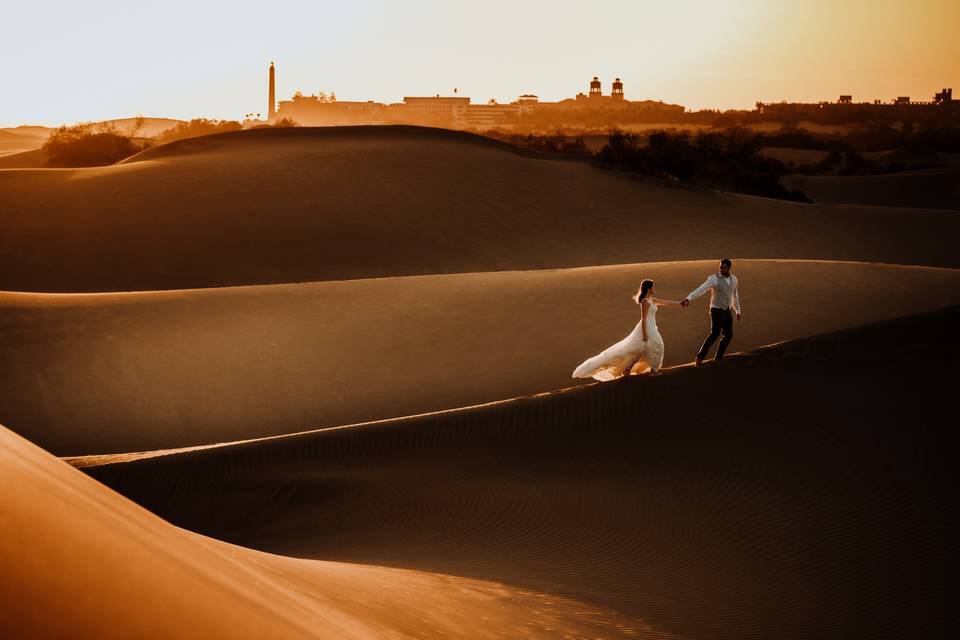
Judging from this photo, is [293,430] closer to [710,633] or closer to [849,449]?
[849,449]

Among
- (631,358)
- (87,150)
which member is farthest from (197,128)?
(631,358)

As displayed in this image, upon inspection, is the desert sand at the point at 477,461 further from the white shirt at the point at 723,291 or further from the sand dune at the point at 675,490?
the white shirt at the point at 723,291

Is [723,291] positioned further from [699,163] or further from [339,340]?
[699,163]

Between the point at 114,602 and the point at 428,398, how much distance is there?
15545mm

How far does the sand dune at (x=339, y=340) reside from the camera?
1859cm

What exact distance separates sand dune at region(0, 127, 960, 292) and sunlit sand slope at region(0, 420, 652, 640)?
3211 centimetres

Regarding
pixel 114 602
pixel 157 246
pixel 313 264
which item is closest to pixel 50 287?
pixel 157 246

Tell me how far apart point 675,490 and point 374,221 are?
108 feet

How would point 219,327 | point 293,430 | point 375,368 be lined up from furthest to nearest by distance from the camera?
point 219,327
point 375,368
point 293,430

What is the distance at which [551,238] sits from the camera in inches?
1679

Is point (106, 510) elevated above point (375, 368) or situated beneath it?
elevated above

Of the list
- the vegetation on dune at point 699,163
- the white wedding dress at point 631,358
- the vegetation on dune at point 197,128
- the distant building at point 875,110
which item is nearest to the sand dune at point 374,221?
the vegetation on dune at point 699,163

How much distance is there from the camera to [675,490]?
424 inches

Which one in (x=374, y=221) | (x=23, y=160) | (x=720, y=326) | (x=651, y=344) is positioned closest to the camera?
(x=651, y=344)
